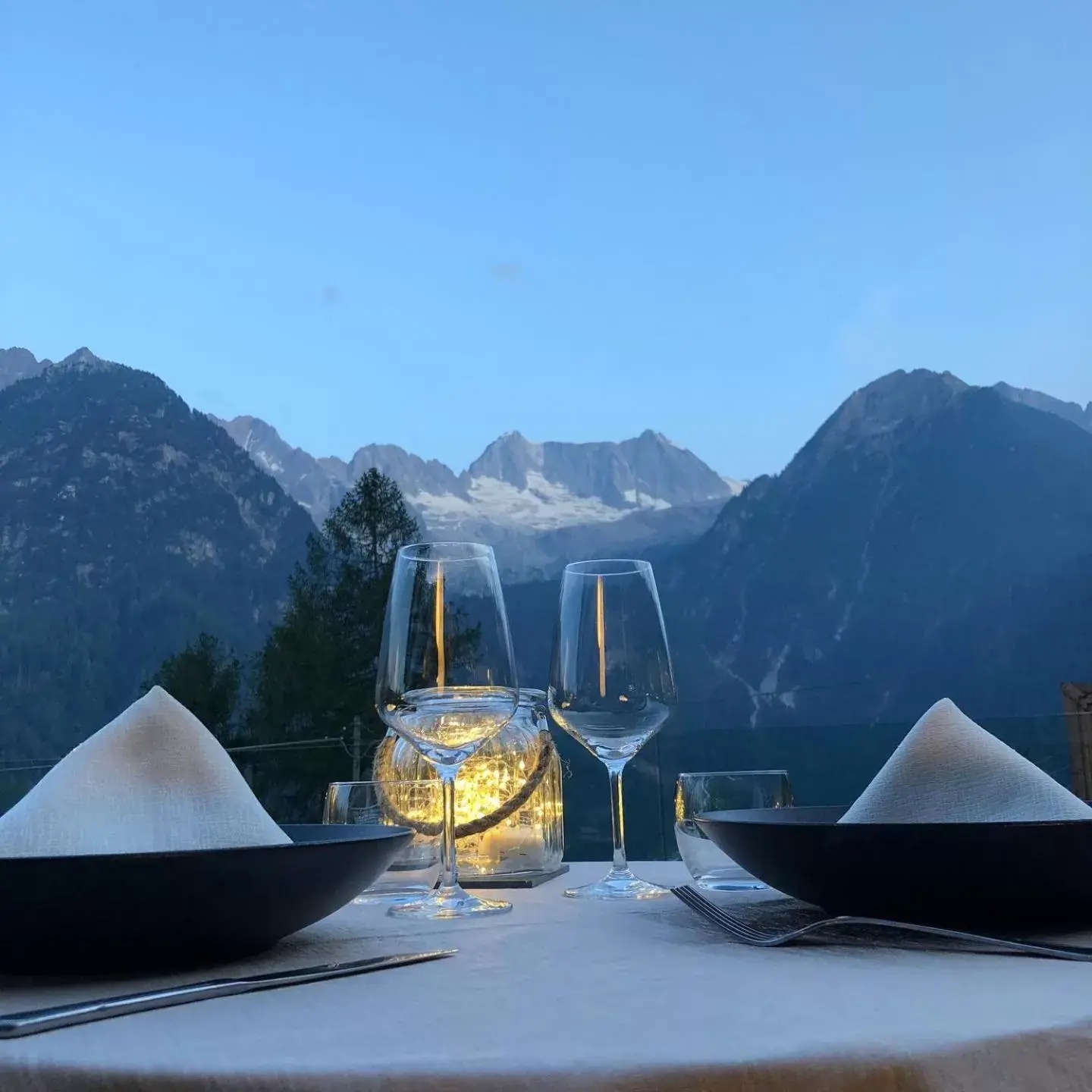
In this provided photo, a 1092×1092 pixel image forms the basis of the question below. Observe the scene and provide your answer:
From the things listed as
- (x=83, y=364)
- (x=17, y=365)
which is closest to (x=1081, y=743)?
(x=83, y=364)

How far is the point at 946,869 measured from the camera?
1.16 ft

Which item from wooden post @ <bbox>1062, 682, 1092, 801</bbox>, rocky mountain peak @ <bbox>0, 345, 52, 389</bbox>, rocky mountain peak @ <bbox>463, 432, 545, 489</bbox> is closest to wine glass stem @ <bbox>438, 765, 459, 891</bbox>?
wooden post @ <bbox>1062, 682, 1092, 801</bbox>

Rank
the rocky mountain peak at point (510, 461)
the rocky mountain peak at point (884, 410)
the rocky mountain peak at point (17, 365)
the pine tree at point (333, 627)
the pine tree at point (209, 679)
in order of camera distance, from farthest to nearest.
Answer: the rocky mountain peak at point (17, 365), the rocky mountain peak at point (884, 410), the rocky mountain peak at point (510, 461), the pine tree at point (209, 679), the pine tree at point (333, 627)

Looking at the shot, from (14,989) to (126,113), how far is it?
539 inches

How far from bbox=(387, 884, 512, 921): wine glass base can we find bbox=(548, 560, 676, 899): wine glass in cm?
9

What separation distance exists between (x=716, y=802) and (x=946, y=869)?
289 millimetres

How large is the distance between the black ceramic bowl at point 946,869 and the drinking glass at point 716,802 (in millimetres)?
217

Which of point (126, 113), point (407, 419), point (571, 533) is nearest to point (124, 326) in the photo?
point (407, 419)

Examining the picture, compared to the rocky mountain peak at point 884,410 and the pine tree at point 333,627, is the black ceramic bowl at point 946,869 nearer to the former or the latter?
the pine tree at point 333,627

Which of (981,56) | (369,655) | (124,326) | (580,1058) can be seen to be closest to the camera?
(580,1058)

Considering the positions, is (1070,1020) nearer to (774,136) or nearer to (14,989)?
(14,989)

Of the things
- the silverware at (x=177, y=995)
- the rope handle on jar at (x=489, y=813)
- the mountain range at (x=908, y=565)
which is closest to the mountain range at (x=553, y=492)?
the mountain range at (x=908, y=565)

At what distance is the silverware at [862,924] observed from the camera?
0.32 metres

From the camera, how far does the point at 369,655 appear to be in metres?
10.7
